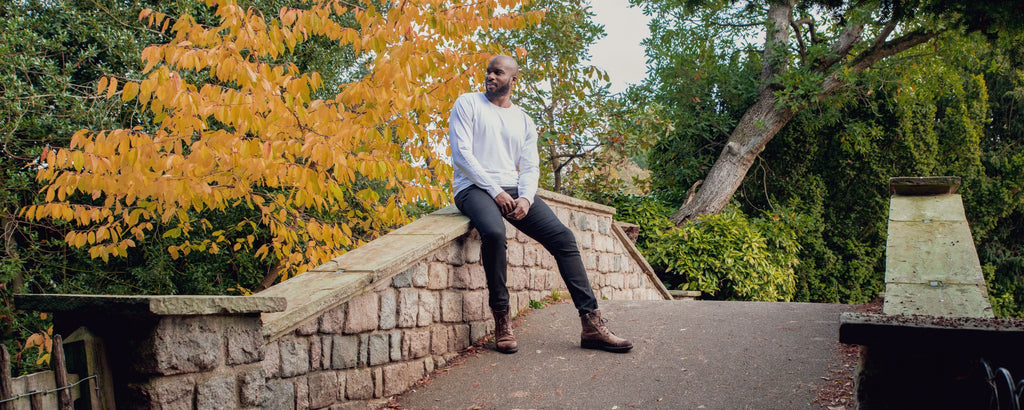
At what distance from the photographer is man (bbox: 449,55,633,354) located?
4199mm

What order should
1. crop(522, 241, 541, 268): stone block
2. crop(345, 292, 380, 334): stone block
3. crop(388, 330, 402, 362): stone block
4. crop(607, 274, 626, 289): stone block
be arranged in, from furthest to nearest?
1. crop(607, 274, 626, 289): stone block
2. crop(522, 241, 541, 268): stone block
3. crop(388, 330, 402, 362): stone block
4. crop(345, 292, 380, 334): stone block

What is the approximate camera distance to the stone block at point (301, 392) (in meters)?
3.13

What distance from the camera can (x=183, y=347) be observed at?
2387mm

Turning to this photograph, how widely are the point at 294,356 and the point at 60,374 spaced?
1.07m

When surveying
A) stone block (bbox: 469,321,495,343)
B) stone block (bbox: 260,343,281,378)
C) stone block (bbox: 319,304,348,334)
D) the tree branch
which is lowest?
stone block (bbox: 469,321,495,343)

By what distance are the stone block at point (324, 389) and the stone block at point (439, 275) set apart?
91 centimetres

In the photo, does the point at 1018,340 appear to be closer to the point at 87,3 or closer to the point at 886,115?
the point at 87,3

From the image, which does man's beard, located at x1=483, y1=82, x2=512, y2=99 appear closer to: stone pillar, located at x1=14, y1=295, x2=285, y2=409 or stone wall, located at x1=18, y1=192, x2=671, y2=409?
stone wall, located at x1=18, y1=192, x2=671, y2=409

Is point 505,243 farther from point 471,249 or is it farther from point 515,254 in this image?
point 515,254

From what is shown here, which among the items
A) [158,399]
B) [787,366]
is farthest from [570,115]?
[158,399]

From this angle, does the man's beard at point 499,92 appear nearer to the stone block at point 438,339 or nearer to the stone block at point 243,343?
the stone block at point 438,339

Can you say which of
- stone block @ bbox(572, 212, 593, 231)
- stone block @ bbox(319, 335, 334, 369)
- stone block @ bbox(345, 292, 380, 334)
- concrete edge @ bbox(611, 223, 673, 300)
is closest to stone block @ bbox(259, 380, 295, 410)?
stone block @ bbox(319, 335, 334, 369)

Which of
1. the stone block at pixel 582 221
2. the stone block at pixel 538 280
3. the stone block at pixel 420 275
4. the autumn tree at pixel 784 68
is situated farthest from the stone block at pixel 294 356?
the autumn tree at pixel 784 68

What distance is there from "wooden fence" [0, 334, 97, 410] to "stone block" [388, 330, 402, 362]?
1717 millimetres
